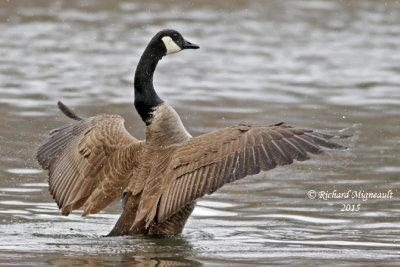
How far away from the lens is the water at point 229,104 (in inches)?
325

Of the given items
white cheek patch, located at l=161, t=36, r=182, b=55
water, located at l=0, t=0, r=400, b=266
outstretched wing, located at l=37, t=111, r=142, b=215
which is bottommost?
water, located at l=0, t=0, r=400, b=266

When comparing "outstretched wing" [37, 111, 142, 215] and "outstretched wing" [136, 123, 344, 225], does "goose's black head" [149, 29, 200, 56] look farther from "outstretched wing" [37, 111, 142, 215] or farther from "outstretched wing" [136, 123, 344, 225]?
"outstretched wing" [136, 123, 344, 225]

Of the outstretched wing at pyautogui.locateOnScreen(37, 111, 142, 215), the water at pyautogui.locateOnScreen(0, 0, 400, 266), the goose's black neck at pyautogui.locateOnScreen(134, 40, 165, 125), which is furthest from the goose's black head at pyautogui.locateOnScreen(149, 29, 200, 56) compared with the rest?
the water at pyautogui.locateOnScreen(0, 0, 400, 266)

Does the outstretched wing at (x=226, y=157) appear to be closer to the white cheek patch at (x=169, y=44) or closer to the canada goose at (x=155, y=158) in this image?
the canada goose at (x=155, y=158)

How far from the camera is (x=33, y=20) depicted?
76.5 feet

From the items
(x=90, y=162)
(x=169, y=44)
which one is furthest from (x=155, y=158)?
(x=169, y=44)

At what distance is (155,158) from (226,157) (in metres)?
0.79

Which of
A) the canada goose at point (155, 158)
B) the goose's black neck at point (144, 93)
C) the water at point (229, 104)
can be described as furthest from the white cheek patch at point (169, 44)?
the water at point (229, 104)

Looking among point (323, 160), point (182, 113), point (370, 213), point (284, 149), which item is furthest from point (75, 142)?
point (182, 113)

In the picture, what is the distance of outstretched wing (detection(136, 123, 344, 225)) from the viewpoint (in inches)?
315

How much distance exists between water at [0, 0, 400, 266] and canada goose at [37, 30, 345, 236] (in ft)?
1.10

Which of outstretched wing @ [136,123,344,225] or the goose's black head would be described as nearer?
outstretched wing @ [136,123,344,225]

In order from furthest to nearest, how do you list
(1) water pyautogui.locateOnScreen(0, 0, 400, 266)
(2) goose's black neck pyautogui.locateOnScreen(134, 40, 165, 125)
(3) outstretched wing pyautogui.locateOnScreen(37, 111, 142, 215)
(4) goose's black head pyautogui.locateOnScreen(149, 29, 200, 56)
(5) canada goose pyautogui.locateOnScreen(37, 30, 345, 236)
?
(4) goose's black head pyautogui.locateOnScreen(149, 29, 200, 56), (2) goose's black neck pyautogui.locateOnScreen(134, 40, 165, 125), (3) outstretched wing pyautogui.locateOnScreen(37, 111, 142, 215), (1) water pyautogui.locateOnScreen(0, 0, 400, 266), (5) canada goose pyautogui.locateOnScreen(37, 30, 345, 236)

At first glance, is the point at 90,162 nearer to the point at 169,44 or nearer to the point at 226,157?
the point at 169,44
